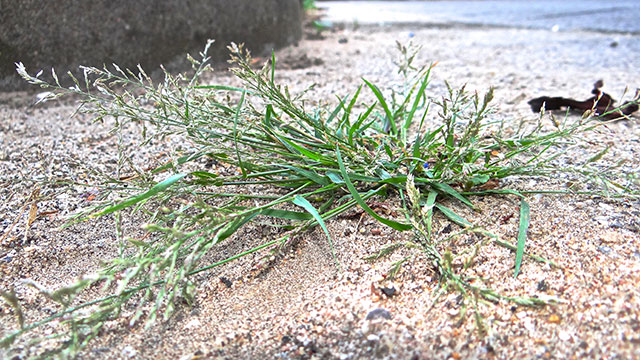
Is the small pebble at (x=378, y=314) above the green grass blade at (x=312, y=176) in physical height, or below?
below

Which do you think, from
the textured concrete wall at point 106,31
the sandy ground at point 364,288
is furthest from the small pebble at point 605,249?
the textured concrete wall at point 106,31

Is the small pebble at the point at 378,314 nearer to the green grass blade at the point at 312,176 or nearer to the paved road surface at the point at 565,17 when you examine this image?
the green grass blade at the point at 312,176

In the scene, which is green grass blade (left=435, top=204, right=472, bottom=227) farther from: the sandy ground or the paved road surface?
the paved road surface

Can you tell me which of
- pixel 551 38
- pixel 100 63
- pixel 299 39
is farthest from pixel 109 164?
pixel 551 38

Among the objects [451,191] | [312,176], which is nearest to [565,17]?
[451,191]

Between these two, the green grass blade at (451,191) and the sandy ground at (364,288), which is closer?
the sandy ground at (364,288)

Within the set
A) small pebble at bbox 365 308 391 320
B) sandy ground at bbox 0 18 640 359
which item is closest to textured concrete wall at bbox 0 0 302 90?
sandy ground at bbox 0 18 640 359

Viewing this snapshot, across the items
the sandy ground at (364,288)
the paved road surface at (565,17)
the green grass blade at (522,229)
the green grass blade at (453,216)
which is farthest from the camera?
the paved road surface at (565,17)
